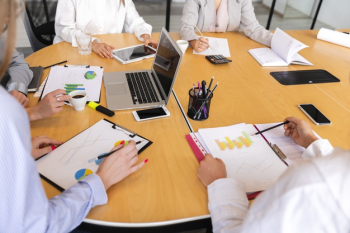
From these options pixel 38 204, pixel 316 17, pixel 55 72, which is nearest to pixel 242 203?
pixel 38 204

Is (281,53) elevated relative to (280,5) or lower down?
elevated

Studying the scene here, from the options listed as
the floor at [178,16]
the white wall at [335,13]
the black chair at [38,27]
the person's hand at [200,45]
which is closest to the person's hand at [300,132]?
the person's hand at [200,45]

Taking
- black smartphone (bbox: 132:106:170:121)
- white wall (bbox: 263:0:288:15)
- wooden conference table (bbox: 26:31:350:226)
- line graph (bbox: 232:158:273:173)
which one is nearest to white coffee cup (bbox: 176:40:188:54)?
wooden conference table (bbox: 26:31:350:226)

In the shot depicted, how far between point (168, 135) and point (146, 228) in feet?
1.29

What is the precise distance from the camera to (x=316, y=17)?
4.59 metres

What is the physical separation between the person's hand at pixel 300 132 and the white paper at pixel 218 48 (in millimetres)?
789

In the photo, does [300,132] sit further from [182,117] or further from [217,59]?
[217,59]

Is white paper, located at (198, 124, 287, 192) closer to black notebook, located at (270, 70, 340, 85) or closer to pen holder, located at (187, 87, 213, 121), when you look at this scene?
pen holder, located at (187, 87, 213, 121)

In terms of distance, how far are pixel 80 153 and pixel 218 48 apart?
1.23 metres

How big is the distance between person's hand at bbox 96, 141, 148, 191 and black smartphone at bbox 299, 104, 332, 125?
0.79 m

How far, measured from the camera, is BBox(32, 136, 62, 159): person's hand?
893mm

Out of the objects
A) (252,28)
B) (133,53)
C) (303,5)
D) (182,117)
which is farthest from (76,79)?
(303,5)

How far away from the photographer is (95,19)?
6.49 ft

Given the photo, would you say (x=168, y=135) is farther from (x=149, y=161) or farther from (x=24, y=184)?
(x=24, y=184)
